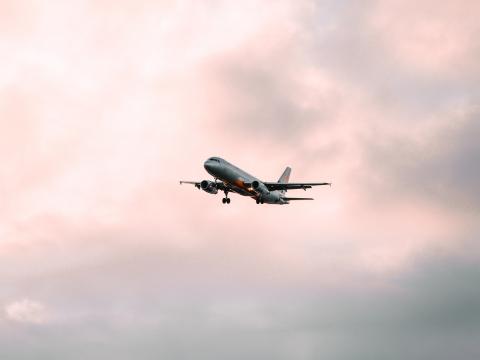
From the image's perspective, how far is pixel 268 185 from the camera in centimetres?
13662

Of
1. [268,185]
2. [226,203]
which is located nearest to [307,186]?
[268,185]

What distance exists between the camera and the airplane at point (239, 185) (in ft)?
411

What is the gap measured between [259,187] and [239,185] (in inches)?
160

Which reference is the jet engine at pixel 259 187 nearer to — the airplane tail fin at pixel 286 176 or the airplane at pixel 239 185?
the airplane at pixel 239 185

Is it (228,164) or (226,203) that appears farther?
(226,203)

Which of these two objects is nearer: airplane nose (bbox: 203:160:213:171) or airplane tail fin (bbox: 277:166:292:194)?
airplane nose (bbox: 203:160:213:171)

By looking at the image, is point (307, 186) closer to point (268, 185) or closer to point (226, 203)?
point (268, 185)

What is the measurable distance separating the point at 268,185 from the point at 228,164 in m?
12.5

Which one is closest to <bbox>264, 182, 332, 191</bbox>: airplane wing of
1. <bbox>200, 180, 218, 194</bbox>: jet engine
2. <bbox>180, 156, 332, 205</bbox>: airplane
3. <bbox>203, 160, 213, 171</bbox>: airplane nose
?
<bbox>180, 156, 332, 205</bbox>: airplane

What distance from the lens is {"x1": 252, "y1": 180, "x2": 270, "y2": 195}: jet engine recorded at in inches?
5118

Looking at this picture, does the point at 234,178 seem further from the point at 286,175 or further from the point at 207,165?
the point at 286,175

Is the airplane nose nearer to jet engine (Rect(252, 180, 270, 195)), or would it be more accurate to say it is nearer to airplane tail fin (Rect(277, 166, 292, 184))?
jet engine (Rect(252, 180, 270, 195))

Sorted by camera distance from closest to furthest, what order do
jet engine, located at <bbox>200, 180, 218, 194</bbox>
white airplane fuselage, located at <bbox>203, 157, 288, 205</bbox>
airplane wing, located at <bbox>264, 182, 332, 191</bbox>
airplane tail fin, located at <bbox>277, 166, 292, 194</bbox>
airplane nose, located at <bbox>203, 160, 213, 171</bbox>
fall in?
airplane nose, located at <bbox>203, 160, 213, 171</bbox>, white airplane fuselage, located at <bbox>203, 157, 288, 205</bbox>, airplane wing, located at <bbox>264, 182, 332, 191</bbox>, jet engine, located at <bbox>200, 180, 218, 194</bbox>, airplane tail fin, located at <bbox>277, 166, 292, 194</bbox>

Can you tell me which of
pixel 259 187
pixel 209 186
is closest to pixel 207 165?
pixel 209 186
